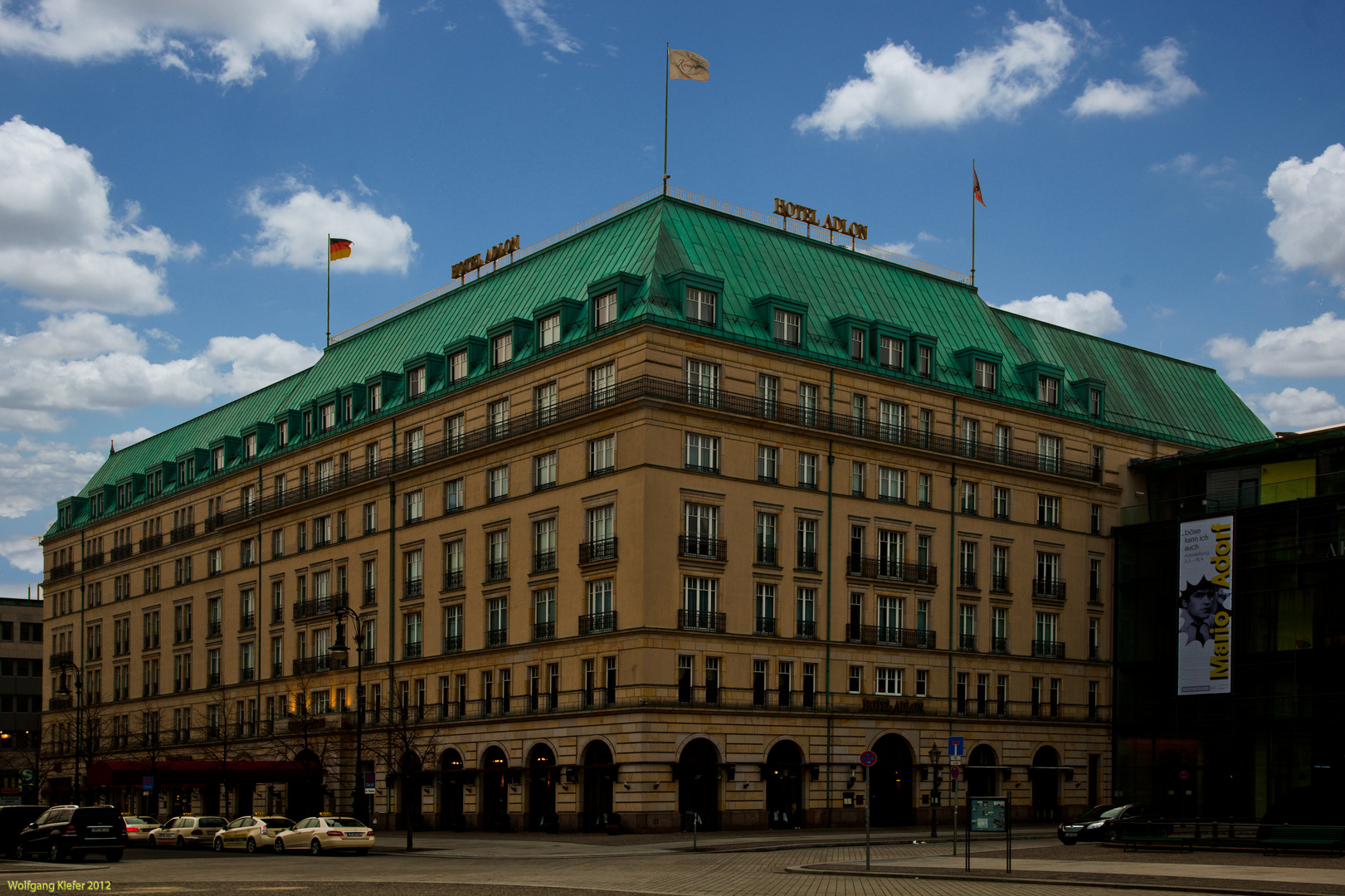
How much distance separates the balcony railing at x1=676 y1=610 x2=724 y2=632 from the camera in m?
65.8

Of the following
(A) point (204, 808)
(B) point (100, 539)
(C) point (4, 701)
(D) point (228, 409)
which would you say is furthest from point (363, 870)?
(C) point (4, 701)

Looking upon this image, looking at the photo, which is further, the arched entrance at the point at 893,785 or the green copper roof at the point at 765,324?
the arched entrance at the point at 893,785

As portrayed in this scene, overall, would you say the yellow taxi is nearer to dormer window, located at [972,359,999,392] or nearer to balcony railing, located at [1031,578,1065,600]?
balcony railing, located at [1031,578,1065,600]

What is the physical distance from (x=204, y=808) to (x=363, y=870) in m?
59.1

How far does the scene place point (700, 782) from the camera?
66.1 m

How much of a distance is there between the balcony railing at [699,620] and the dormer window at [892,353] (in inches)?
674

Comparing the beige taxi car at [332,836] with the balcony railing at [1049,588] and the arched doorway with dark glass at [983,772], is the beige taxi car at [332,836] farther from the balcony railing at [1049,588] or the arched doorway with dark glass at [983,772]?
the balcony railing at [1049,588]

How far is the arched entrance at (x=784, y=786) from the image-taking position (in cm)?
6812

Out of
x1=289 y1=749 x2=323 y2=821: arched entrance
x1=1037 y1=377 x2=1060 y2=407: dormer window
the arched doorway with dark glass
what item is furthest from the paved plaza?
x1=1037 y1=377 x2=1060 y2=407: dormer window

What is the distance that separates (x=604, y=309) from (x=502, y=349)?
8.58m

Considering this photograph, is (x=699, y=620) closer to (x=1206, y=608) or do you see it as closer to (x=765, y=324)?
(x=765, y=324)

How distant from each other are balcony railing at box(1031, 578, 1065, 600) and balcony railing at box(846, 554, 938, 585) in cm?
753

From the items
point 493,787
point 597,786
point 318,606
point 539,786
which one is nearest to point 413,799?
point 493,787

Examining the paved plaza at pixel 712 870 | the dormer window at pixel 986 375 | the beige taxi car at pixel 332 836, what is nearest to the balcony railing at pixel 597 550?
the paved plaza at pixel 712 870
